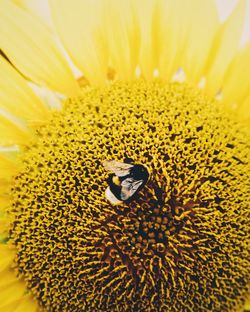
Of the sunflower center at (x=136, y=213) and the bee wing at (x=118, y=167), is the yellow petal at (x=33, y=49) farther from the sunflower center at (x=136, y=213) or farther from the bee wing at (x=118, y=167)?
the bee wing at (x=118, y=167)

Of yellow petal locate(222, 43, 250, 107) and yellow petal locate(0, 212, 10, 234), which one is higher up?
yellow petal locate(222, 43, 250, 107)

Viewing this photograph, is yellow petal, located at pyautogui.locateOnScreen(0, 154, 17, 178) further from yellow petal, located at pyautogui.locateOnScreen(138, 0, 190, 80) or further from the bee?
yellow petal, located at pyautogui.locateOnScreen(138, 0, 190, 80)

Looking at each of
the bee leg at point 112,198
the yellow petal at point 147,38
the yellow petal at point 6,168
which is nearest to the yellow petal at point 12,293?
the yellow petal at point 6,168

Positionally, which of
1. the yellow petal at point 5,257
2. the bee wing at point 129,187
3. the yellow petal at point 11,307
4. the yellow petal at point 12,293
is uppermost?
the bee wing at point 129,187

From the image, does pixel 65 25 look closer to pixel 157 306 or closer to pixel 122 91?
pixel 122 91

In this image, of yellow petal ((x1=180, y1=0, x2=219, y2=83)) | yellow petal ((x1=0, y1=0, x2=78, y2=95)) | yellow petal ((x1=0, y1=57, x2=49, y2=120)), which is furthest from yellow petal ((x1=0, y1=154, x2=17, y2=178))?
yellow petal ((x1=180, y1=0, x2=219, y2=83))

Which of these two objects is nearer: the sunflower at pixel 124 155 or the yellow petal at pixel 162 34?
the sunflower at pixel 124 155

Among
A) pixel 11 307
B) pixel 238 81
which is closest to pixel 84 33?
pixel 238 81
